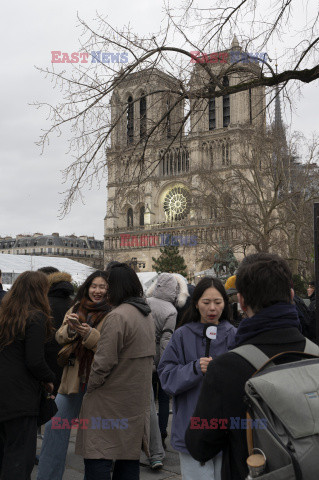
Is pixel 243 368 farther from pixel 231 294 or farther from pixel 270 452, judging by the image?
pixel 231 294

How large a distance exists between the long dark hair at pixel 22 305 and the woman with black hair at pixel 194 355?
94 cm

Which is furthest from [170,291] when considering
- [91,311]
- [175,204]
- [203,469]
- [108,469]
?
[175,204]

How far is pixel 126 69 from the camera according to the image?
4.23m

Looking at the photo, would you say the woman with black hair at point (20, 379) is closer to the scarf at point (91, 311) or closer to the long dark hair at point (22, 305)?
the long dark hair at point (22, 305)

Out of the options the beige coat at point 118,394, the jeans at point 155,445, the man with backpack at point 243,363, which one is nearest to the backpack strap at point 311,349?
the man with backpack at point 243,363

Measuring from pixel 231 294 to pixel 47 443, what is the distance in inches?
111

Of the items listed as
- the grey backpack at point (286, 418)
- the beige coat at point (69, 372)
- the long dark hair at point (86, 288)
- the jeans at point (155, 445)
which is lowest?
the jeans at point (155, 445)

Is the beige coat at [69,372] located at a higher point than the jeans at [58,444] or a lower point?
higher

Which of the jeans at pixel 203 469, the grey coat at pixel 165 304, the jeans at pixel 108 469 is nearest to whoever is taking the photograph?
the jeans at pixel 203 469

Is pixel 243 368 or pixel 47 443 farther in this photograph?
pixel 47 443

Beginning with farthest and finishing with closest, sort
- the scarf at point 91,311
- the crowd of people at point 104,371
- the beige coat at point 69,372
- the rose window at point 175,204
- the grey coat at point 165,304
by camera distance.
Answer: the rose window at point 175,204 → the grey coat at point 165,304 → the scarf at point 91,311 → the beige coat at point 69,372 → the crowd of people at point 104,371

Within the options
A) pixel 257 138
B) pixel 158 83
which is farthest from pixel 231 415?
pixel 257 138

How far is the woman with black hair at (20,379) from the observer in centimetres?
307

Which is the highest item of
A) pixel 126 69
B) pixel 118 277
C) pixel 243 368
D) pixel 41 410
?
pixel 126 69
